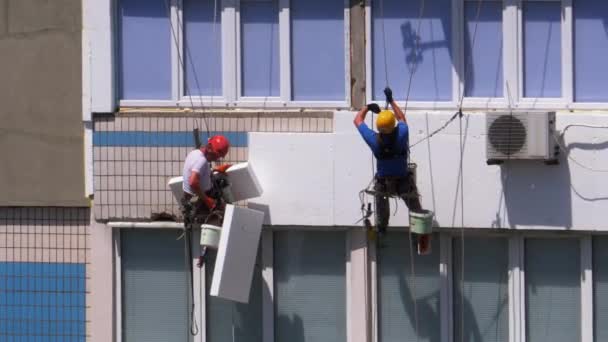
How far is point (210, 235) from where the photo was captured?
45.2 ft

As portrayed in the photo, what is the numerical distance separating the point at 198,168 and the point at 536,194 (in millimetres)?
3186

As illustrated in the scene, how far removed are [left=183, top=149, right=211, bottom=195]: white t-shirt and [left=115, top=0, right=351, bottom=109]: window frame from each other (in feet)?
2.80

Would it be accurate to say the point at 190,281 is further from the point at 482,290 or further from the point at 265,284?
the point at 482,290

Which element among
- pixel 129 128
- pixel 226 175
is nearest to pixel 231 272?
pixel 226 175

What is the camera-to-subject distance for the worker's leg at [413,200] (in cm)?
1361

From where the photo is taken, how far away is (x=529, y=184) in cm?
1387

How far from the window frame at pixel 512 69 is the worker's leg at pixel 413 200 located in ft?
2.97

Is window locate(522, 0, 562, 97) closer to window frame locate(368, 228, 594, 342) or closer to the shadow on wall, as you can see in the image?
the shadow on wall

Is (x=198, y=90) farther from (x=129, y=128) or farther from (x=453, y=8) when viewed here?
(x=453, y=8)

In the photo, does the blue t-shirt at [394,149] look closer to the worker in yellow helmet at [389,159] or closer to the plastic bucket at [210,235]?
the worker in yellow helmet at [389,159]

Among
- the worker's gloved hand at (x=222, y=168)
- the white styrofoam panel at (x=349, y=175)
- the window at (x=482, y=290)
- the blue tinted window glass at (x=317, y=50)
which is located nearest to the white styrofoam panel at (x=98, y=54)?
the worker's gloved hand at (x=222, y=168)

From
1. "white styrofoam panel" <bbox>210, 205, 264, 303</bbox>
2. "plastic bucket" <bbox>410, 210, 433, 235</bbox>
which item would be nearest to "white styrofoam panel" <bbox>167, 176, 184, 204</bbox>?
"white styrofoam panel" <bbox>210, 205, 264, 303</bbox>

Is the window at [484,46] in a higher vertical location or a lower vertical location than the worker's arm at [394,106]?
higher

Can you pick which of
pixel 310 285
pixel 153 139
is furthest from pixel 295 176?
pixel 153 139
